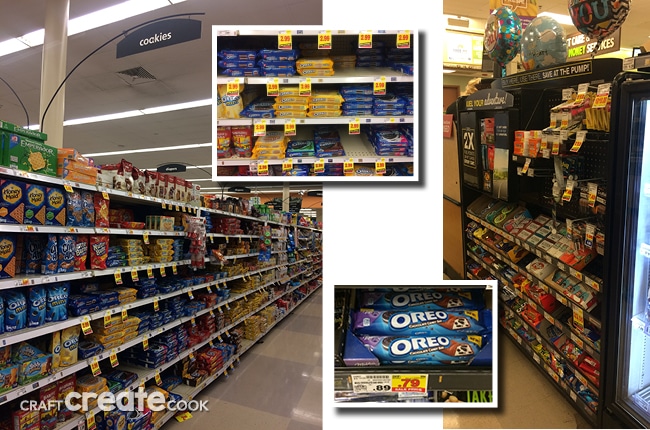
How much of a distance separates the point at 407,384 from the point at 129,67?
253 inches

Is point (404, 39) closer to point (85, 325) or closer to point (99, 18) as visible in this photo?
point (85, 325)

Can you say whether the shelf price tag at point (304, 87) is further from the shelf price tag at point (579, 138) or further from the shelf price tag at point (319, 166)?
the shelf price tag at point (579, 138)

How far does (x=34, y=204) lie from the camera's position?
2088mm

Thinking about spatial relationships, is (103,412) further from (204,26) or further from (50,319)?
(204,26)

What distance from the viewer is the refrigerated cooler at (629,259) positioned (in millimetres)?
1565

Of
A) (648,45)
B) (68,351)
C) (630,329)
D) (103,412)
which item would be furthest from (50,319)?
(648,45)

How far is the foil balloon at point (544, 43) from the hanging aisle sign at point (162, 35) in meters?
2.28

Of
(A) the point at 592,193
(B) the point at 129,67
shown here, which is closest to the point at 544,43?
(A) the point at 592,193

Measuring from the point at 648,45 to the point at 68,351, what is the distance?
487 cm

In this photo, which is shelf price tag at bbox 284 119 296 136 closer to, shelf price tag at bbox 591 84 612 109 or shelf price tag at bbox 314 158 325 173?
shelf price tag at bbox 314 158 325 173

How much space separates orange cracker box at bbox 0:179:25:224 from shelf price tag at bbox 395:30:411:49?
201cm

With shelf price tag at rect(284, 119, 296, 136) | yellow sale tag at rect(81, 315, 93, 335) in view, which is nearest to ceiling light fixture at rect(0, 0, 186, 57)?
yellow sale tag at rect(81, 315, 93, 335)

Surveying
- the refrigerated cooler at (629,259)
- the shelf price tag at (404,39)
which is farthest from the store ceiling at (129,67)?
the shelf price tag at (404,39)

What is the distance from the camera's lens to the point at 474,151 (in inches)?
133
